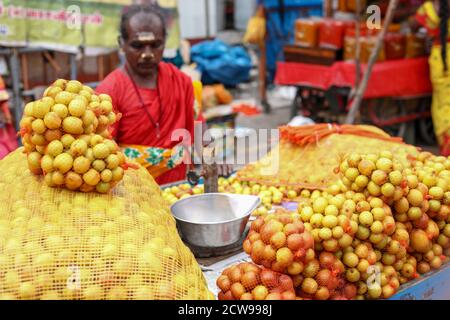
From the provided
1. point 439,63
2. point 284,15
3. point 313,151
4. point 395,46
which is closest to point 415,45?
point 395,46

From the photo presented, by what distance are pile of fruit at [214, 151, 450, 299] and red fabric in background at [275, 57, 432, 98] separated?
4.58 m

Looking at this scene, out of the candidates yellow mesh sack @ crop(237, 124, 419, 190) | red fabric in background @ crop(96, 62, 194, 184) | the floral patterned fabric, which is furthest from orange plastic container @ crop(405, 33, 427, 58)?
the floral patterned fabric

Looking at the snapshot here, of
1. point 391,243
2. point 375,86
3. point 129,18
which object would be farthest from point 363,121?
point 391,243

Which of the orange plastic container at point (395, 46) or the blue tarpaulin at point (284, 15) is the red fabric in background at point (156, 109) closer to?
the orange plastic container at point (395, 46)

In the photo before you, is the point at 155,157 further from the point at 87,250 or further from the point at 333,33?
the point at 333,33

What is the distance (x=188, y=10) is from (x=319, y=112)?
156 inches

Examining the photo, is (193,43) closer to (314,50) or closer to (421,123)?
(314,50)

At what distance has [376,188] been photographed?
6.42 feet

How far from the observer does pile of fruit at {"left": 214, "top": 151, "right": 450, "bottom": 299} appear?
1.73m

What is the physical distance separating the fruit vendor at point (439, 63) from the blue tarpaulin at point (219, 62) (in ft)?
11.9

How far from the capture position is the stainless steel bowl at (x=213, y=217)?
84.0 inches

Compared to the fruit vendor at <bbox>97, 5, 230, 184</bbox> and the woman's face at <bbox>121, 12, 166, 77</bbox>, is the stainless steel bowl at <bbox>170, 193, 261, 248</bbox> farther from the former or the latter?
the woman's face at <bbox>121, 12, 166, 77</bbox>

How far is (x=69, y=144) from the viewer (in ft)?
5.89

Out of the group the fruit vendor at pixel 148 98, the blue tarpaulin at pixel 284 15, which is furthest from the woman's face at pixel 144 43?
the blue tarpaulin at pixel 284 15
